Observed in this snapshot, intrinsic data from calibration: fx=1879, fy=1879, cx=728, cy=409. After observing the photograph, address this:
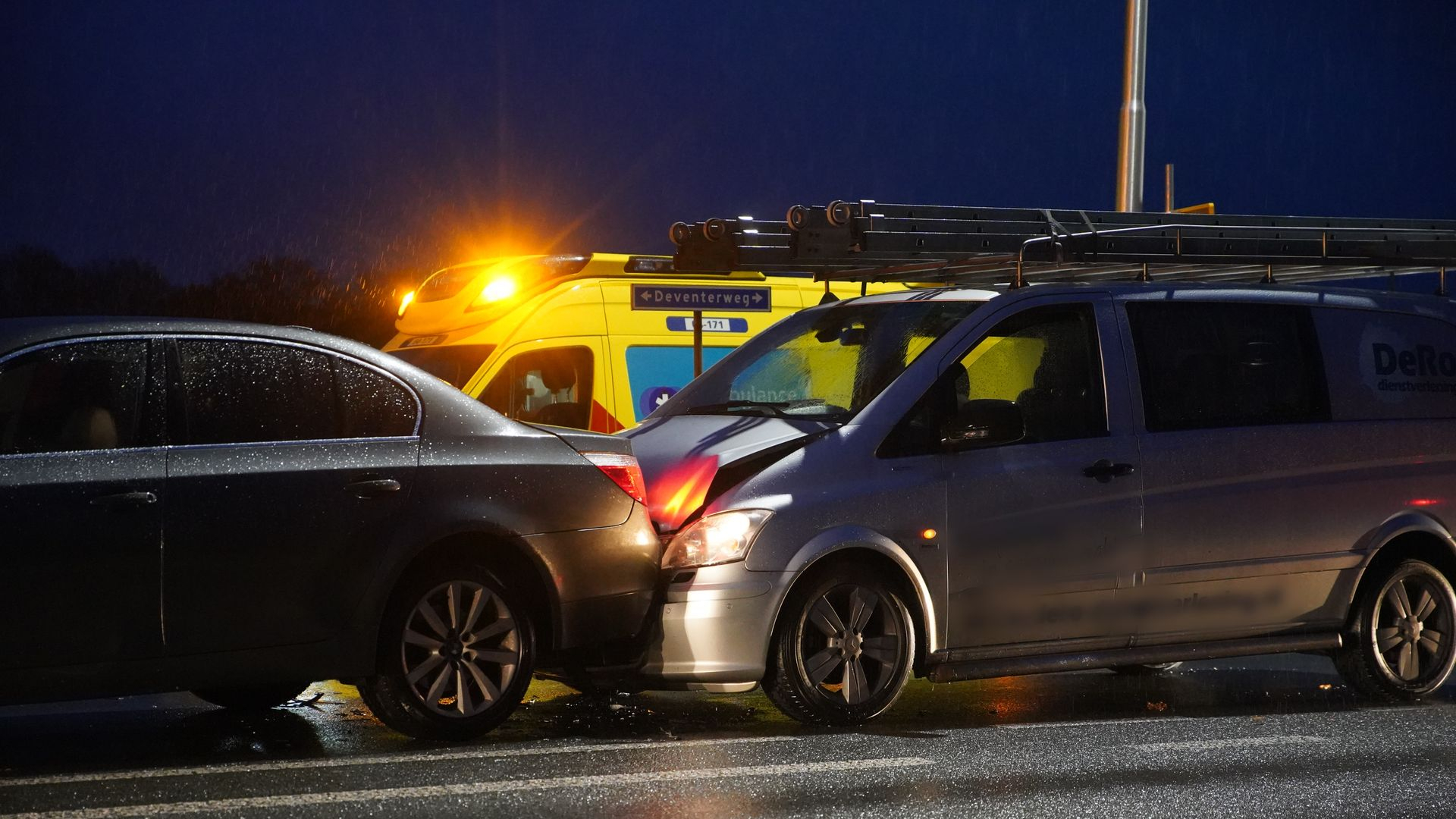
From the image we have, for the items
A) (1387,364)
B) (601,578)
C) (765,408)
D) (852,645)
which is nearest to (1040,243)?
(765,408)

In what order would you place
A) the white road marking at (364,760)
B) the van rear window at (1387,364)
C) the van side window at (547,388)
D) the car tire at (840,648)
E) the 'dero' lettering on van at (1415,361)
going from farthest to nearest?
the van side window at (547,388)
the 'dero' lettering on van at (1415,361)
the van rear window at (1387,364)
the car tire at (840,648)
the white road marking at (364,760)

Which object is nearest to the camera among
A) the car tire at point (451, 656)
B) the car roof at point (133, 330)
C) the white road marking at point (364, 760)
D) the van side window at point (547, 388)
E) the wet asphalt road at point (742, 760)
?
the wet asphalt road at point (742, 760)

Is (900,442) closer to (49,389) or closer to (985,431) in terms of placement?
(985,431)

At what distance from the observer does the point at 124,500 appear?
21.1 feet

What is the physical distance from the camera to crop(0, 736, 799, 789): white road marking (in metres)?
6.36

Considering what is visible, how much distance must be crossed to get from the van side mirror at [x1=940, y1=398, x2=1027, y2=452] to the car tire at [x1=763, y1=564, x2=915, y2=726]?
0.68 metres

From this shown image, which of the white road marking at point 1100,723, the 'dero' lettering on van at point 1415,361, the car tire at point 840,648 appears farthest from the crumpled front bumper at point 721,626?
the 'dero' lettering on van at point 1415,361

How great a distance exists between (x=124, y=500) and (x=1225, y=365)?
16.7 ft

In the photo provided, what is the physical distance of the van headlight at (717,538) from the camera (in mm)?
7571

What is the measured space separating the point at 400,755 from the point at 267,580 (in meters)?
0.82

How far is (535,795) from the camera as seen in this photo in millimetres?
6137

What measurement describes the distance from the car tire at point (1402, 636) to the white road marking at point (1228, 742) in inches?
55.5

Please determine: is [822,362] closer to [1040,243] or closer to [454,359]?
[1040,243]

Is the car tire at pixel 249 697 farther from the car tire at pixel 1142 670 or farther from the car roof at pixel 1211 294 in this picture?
the car tire at pixel 1142 670
